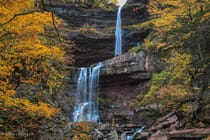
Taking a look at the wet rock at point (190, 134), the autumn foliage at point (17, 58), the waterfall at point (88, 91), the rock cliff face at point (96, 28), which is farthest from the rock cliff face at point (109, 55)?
the autumn foliage at point (17, 58)

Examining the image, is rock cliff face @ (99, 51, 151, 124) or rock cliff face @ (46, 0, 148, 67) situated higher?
rock cliff face @ (46, 0, 148, 67)

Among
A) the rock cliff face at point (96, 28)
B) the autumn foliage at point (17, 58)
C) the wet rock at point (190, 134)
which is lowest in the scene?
the wet rock at point (190, 134)

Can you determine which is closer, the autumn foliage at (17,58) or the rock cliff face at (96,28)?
the autumn foliage at (17,58)

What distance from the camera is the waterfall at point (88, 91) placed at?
24234 millimetres

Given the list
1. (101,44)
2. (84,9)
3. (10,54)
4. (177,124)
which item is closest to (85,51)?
(101,44)

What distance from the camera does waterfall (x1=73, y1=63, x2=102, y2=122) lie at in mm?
24234

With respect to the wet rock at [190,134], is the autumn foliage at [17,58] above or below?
above

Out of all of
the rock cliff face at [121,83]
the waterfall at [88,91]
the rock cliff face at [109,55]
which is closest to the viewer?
the rock cliff face at [121,83]

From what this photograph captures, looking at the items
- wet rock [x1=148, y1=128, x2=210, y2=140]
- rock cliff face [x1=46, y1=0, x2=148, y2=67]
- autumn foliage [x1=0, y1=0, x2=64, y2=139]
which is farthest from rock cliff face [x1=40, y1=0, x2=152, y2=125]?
autumn foliage [x1=0, y1=0, x2=64, y2=139]

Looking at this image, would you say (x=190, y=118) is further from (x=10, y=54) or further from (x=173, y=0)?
(x=10, y=54)

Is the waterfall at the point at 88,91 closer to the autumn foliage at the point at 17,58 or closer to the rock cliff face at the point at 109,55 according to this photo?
the rock cliff face at the point at 109,55

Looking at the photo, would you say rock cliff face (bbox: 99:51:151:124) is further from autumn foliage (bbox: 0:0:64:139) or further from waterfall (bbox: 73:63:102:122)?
autumn foliage (bbox: 0:0:64:139)

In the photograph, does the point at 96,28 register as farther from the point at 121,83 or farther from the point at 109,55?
the point at 121,83

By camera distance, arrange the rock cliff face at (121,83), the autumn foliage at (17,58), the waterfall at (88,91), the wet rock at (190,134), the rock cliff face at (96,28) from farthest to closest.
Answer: the rock cliff face at (96,28)
the waterfall at (88,91)
the rock cliff face at (121,83)
the wet rock at (190,134)
the autumn foliage at (17,58)
